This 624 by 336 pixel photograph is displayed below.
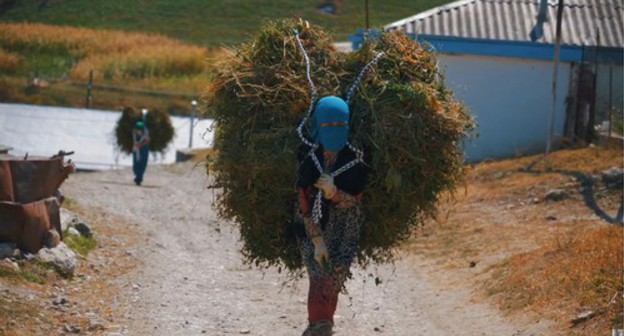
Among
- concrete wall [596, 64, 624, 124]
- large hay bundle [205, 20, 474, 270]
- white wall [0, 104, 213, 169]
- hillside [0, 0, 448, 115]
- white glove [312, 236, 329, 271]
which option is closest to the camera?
white glove [312, 236, 329, 271]

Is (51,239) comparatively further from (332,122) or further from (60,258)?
(332,122)

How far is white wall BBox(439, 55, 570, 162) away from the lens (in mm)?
22734

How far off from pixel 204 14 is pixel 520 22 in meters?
23.1

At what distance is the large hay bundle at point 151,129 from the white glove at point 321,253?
71.1 feet

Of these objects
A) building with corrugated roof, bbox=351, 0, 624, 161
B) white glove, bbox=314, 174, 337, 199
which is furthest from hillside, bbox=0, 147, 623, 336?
building with corrugated roof, bbox=351, 0, 624, 161

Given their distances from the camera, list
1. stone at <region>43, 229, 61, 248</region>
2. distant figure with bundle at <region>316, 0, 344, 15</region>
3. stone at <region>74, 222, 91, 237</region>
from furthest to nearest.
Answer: distant figure with bundle at <region>316, 0, 344, 15</region> < stone at <region>74, 222, 91, 237</region> < stone at <region>43, 229, 61, 248</region>

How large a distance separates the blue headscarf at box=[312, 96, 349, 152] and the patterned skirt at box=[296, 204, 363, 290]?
1.64ft

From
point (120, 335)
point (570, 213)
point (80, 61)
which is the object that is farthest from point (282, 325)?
point (80, 61)

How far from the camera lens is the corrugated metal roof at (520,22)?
22500 millimetres

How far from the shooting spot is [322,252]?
780 cm

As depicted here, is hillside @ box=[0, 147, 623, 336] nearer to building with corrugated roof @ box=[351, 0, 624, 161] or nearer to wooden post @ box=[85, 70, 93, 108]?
building with corrugated roof @ box=[351, 0, 624, 161]

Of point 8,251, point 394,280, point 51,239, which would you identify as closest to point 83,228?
point 51,239

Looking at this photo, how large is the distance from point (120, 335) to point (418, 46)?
3.28 meters

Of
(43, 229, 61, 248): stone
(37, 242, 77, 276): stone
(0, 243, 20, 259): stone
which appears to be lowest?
(37, 242, 77, 276): stone
